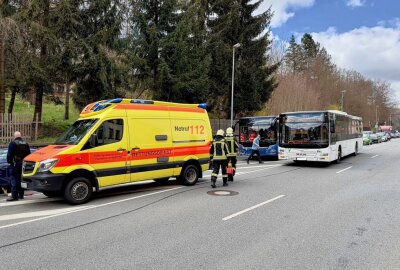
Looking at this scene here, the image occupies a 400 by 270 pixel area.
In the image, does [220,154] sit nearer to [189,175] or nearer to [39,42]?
[189,175]

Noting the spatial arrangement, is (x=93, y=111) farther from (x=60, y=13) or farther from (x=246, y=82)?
(x=246, y=82)

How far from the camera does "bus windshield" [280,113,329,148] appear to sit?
1631cm

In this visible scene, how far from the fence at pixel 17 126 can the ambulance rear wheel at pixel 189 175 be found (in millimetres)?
10617

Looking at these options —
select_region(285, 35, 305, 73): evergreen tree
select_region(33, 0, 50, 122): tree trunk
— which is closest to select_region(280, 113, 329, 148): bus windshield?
select_region(33, 0, 50, 122): tree trunk

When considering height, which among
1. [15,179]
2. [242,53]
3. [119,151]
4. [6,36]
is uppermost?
[242,53]

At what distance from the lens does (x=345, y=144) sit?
1988 centimetres

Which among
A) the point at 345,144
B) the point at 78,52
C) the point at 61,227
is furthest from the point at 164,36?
the point at 61,227

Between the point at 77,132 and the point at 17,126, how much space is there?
1064 cm

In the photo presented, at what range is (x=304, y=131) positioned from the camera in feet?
54.7

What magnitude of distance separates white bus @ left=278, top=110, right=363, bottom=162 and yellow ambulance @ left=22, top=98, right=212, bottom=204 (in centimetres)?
658

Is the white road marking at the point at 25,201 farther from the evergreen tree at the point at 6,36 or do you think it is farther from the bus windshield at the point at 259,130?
the bus windshield at the point at 259,130

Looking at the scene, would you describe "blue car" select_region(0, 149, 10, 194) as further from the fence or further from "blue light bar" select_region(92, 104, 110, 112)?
the fence

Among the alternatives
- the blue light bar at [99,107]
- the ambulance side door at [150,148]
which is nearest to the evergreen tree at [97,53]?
the blue light bar at [99,107]

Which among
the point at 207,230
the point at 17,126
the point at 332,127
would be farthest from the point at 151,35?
the point at 207,230
